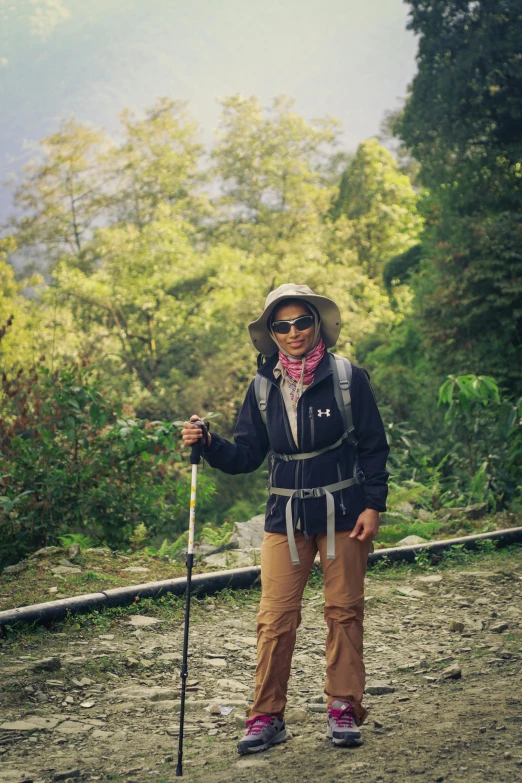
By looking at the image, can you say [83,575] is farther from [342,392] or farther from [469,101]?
[469,101]

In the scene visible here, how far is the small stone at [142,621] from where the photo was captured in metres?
5.91

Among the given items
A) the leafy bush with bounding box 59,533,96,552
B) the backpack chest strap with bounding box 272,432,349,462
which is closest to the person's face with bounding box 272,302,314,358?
the backpack chest strap with bounding box 272,432,349,462

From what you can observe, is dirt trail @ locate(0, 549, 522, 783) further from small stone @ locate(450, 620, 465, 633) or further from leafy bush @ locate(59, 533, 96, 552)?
leafy bush @ locate(59, 533, 96, 552)

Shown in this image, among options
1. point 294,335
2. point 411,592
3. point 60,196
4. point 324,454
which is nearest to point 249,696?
point 324,454

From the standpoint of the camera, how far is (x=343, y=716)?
155 inches

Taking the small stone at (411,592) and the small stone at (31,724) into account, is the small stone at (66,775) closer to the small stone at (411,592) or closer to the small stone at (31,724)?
the small stone at (31,724)

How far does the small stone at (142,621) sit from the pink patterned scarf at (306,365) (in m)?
2.43

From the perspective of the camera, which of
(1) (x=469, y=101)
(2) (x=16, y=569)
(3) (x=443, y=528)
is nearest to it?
(2) (x=16, y=569)

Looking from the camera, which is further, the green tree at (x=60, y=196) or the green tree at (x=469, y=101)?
the green tree at (x=60, y=196)

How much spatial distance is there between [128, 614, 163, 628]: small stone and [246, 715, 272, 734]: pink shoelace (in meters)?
2.05

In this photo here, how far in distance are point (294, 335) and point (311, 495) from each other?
2.40ft

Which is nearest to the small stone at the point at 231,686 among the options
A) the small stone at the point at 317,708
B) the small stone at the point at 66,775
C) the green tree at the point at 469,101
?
the small stone at the point at 317,708

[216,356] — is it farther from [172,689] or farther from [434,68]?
[172,689]

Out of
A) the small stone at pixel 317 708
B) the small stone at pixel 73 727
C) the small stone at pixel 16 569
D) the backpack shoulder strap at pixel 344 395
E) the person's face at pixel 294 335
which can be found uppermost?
the person's face at pixel 294 335
